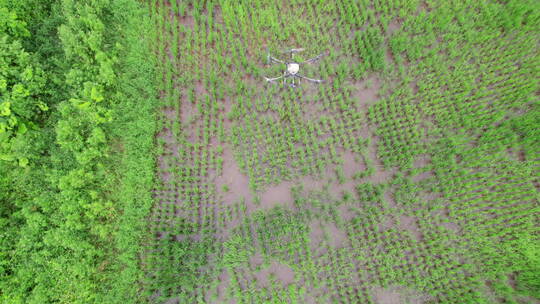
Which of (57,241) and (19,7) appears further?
(19,7)

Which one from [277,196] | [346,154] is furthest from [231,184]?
[346,154]

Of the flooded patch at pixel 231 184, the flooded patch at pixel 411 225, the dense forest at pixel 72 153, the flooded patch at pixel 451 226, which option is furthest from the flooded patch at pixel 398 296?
the dense forest at pixel 72 153

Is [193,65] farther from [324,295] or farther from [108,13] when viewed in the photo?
[324,295]

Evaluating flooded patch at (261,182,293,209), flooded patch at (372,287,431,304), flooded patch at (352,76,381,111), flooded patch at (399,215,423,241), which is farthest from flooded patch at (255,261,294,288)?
flooded patch at (352,76,381,111)

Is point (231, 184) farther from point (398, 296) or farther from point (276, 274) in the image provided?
point (398, 296)

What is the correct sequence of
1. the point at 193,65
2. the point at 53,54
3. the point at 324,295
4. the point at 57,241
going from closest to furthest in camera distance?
1. the point at 57,241
2. the point at 324,295
3. the point at 53,54
4. the point at 193,65

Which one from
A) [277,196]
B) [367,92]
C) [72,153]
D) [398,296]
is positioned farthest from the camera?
[367,92]

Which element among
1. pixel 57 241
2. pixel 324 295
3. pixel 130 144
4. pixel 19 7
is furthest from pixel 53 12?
pixel 324 295

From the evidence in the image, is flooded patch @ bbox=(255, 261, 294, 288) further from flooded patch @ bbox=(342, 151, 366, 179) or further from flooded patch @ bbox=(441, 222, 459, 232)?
flooded patch @ bbox=(441, 222, 459, 232)

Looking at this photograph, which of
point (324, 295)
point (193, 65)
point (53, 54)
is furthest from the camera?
point (193, 65)

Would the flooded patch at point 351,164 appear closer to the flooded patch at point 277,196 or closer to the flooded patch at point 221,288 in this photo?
the flooded patch at point 277,196
